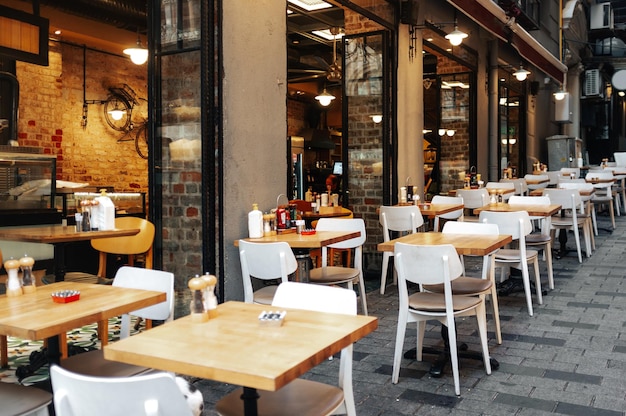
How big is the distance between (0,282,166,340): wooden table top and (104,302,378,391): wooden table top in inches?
12.9

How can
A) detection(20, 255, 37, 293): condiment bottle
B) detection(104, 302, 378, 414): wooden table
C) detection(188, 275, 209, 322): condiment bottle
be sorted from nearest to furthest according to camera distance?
detection(104, 302, 378, 414): wooden table → detection(188, 275, 209, 322): condiment bottle → detection(20, 255, 37, 293): condiment bottle

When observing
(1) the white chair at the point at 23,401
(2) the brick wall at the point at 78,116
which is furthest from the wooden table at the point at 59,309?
(2) the brick wall at the point at 78,116

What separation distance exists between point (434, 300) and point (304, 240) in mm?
1012

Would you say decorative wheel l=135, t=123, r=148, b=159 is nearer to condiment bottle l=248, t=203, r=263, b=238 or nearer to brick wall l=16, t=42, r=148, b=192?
brick wall l=16, t=42, r=148, b=192

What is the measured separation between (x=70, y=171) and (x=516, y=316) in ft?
25.3

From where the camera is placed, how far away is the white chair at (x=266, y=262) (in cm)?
366

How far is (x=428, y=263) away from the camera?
3373 mm

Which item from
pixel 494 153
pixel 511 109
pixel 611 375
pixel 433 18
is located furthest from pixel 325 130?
pixel 611 375

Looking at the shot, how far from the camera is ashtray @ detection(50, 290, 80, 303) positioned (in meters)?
2.44

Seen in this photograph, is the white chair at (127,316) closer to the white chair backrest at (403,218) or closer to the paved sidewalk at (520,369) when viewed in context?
the paved sidewalk at (520,369)

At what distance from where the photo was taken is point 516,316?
16.3 ft

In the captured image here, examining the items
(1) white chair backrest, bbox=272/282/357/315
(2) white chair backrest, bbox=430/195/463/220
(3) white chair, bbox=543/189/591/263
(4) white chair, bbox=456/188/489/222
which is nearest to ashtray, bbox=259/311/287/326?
(1) white chair backrest, bbox=272/282/357/315

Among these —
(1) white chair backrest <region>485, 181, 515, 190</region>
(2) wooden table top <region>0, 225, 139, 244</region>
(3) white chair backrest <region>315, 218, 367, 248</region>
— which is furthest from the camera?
(1) white chair backrest <region>485, 181, 515, 190</region>

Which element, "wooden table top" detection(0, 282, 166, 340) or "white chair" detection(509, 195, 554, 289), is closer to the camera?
"wooden table top" detection(0, 282, 166, 340)
